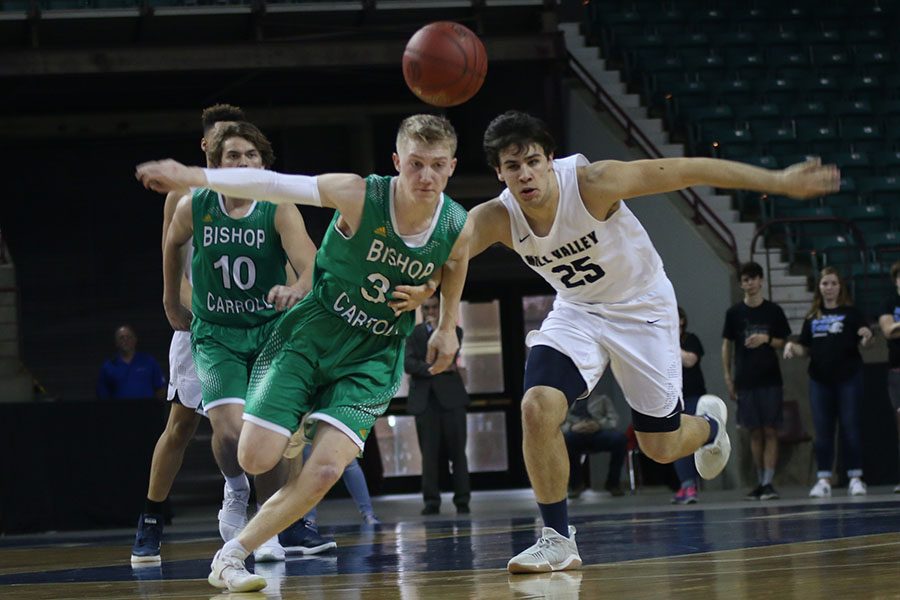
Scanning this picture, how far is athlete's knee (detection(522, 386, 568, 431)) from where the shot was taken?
18.1ft

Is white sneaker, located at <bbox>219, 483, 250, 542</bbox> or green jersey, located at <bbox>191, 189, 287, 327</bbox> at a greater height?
green jersey, located at <bbox>191, 189, 287, 327</bbox>

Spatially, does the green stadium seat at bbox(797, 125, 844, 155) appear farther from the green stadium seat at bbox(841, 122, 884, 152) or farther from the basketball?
the basketball

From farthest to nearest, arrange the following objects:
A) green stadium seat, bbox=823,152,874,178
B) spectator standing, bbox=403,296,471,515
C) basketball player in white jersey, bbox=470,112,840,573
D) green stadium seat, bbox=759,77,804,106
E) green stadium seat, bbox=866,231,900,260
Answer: green stadium seat, bbox=759,77,804,106 < green stadium seat, bbox=823,152,874,178 < green stadium seat, bbox=866,231,900,260 < spectator standing, bbox=403,296,471,515 < basketball player in white jersey, bbox=470,112,840,573

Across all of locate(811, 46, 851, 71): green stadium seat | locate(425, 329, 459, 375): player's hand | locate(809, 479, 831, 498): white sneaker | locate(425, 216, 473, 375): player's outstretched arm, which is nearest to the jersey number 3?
locate(425, 216, 473, 375): player's outstretched arm

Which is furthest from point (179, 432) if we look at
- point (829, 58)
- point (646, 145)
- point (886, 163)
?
point (829, 58)

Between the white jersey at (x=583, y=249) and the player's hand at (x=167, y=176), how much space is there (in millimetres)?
1657

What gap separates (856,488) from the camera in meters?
10.9

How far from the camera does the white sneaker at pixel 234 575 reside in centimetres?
496

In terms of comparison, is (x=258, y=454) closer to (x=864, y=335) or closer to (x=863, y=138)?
(x=864, y=335)

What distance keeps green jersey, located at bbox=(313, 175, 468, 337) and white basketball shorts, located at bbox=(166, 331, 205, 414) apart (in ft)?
5.72

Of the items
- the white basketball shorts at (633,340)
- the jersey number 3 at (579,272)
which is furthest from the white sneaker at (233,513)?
the jersey number 3 at (579,272)

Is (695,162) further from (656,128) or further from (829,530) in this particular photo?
(656,128)

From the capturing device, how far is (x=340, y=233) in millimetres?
5129

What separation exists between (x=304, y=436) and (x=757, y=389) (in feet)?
22.6
